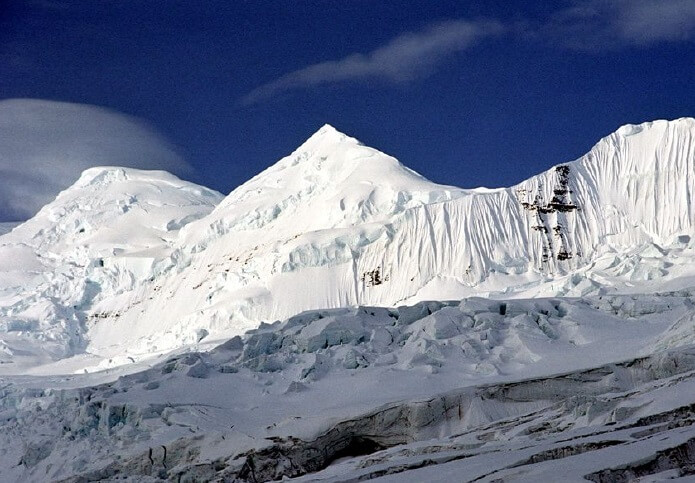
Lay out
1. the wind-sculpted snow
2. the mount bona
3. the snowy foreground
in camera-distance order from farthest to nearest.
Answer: the mount bona → the wind-sculpted snow → the snowy foreground

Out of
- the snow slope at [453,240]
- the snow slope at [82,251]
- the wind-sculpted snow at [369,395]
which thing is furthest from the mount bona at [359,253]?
the wind-sculpted snow at [369,395]

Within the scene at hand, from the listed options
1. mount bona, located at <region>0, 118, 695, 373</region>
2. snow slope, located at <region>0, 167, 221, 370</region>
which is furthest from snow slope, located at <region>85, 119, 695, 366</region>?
snow slope, located at <region>0, 167, 221, 370</region>

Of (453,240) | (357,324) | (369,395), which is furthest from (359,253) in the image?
(369,395)

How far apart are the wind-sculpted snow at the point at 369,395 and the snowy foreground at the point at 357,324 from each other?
0.24 ft

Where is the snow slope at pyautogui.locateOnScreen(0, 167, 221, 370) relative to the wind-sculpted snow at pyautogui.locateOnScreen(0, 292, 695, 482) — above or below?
above

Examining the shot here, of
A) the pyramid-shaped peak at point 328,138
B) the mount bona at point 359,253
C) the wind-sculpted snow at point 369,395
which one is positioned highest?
the pyramid-shaped peak at point 328,138

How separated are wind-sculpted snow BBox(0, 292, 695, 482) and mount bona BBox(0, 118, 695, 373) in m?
19.9

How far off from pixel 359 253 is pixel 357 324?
118ft

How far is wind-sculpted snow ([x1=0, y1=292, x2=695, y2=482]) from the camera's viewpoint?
18.9m

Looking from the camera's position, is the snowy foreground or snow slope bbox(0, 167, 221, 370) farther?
snow slope bbox(0, 167, 221, 370)

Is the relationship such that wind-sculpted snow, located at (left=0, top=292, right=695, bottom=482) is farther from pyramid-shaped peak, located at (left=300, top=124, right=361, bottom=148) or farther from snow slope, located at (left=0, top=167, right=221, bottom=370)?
pyramid-shaped peak, located at (left=300, top=124, right=361, bottom=148)

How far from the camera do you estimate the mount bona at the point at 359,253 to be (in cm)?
5869

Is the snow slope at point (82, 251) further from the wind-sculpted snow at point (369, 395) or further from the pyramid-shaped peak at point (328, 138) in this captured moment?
the wind-sculpted snow at point (369, 395)

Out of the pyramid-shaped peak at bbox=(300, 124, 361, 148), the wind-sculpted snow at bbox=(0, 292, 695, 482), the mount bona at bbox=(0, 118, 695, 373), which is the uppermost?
the pyramid-shaped peak at bbox=(300, 124, 361, 148)
